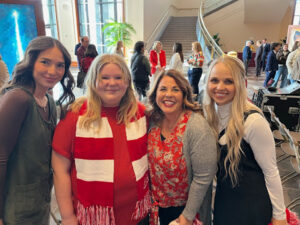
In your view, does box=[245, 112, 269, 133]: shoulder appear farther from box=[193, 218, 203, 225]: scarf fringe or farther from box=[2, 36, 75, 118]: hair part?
box=[2, 36, 75, 118]: hair part

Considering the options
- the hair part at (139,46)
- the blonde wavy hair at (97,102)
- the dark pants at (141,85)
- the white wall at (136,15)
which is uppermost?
the white wall at (136,15)

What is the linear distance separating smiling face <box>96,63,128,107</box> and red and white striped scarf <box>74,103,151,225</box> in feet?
0.37

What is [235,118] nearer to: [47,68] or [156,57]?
[47,68]

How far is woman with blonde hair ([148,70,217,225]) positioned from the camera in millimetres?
1201

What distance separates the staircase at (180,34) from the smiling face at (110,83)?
10672 millimetres

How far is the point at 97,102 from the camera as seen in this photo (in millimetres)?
1220

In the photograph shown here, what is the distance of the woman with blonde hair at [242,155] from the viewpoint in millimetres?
1146

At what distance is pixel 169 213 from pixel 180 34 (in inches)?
506

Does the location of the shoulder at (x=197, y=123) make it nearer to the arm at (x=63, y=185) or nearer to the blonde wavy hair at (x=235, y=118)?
the blonde wavy hair at (x=235, y=118)

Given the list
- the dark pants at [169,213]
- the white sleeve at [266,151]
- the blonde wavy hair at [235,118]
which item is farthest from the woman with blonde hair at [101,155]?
the white sleeve at [266,151]

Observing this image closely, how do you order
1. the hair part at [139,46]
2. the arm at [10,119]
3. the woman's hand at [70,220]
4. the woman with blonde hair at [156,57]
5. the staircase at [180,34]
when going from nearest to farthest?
the arm at [10,119] < the woman's hand at [70,220] < the hair part at [139,46] < the woman with blonde hair at [156,57] < the staircase at [180,34]

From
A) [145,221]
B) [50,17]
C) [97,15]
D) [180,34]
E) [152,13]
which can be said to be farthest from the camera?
[180,34]

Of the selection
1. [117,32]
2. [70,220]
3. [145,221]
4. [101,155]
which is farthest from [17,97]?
[117,32]

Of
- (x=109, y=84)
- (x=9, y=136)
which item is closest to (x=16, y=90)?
(x=9, y=136)
